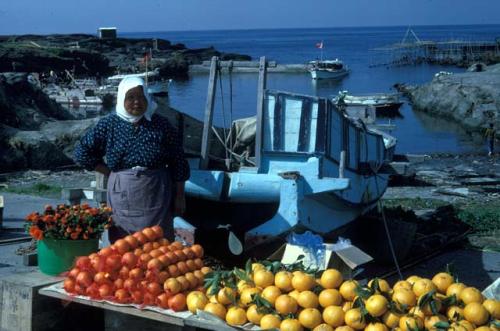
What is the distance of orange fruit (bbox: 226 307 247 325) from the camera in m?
4.03

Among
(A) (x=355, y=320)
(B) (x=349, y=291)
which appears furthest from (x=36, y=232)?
(A) (x=355, y=320)

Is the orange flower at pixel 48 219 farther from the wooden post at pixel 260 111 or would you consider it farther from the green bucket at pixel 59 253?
the wooden post at pixel 260 111

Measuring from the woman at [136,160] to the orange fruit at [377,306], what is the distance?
1.91m

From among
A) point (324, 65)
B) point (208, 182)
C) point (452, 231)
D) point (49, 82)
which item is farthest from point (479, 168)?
point (324, 65)

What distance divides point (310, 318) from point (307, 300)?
13 cm

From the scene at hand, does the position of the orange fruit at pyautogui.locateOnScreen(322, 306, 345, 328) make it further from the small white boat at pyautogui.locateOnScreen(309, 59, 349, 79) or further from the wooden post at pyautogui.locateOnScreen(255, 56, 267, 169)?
the small white boat at pyautogui.locateOnScreen(309, 59, 349, 79)

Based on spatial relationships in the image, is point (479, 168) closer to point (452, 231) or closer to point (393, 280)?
point (452, 231)

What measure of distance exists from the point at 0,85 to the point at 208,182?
16211mm

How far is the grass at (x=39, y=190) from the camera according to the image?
12.9 m

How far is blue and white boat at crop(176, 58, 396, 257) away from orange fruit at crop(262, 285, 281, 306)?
2324 mm

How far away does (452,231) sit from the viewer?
984cm

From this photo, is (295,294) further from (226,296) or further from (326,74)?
(326,74)

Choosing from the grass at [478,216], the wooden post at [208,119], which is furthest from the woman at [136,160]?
the grass at [478,216]

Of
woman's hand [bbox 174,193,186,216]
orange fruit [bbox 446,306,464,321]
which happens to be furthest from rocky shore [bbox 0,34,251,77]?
orange fruit [bbox 446,306,464,321]
